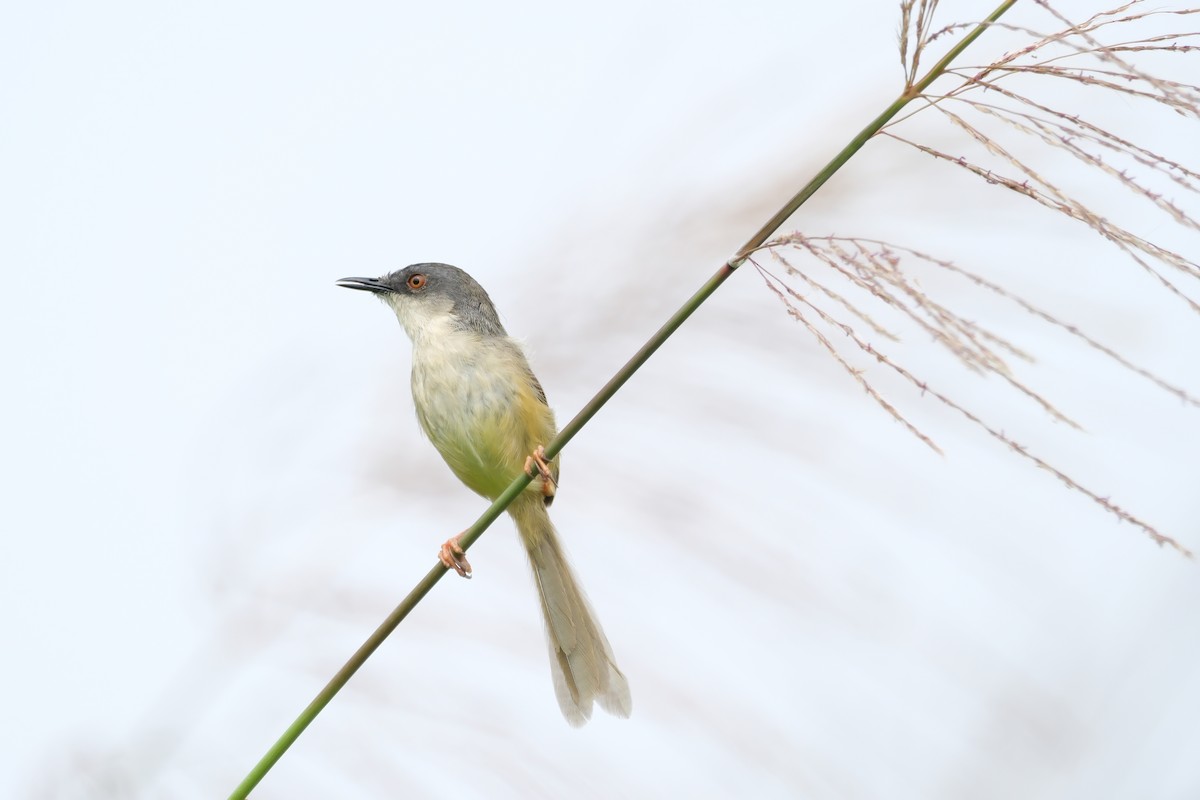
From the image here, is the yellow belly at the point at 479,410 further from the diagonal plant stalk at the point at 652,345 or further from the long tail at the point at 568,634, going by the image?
the diagonal plant stalk at the point at 652,345

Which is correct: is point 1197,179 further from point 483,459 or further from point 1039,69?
point 483,459

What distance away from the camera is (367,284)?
180 inches

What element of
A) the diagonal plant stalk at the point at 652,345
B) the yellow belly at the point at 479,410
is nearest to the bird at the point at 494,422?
the yellow belly at the point at 479,410

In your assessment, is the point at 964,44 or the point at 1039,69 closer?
the point at 964,44

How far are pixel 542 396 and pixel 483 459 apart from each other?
0.41 m

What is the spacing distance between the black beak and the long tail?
1093 millimetres

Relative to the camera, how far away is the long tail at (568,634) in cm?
324

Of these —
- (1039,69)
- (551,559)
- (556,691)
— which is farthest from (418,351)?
(1039,69)

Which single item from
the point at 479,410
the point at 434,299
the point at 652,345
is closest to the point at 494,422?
the point at 479,410

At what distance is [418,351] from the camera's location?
13.8 feet

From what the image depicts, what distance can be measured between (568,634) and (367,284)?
1766 millimetres

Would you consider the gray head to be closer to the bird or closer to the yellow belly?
the bird

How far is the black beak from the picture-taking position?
448 cm

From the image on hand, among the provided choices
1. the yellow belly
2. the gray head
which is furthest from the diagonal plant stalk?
the gray head
